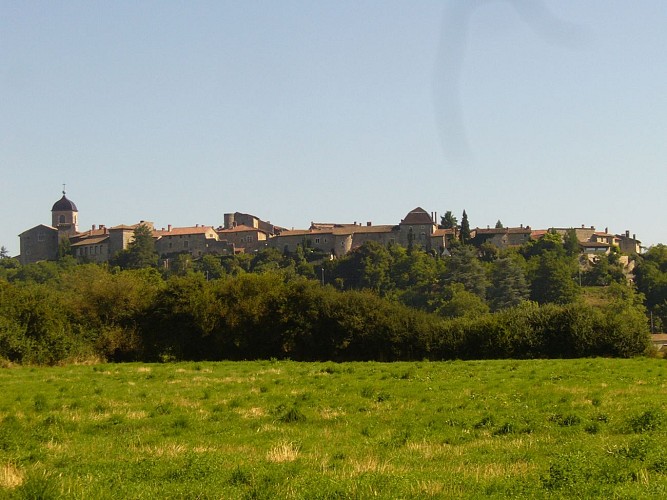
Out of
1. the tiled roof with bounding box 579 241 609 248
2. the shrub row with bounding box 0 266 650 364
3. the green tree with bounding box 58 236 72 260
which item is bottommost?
the shrub row with bounding box 0 266 650 364

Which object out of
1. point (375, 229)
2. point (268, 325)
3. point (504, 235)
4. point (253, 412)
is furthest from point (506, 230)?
point (253, 412)

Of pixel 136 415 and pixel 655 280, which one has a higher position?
pixel 136 415

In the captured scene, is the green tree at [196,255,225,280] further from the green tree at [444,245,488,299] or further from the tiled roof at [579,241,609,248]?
the tiled roof at [579,241,609,248]

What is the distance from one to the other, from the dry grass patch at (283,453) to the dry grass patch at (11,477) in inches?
120

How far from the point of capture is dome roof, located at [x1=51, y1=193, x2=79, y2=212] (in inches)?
7500

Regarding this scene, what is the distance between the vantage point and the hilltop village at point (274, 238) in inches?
6196

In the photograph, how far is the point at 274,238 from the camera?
543 ft

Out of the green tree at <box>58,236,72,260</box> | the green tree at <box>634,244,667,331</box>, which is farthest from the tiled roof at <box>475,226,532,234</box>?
the green tree at <box>58,236,72,260</box>

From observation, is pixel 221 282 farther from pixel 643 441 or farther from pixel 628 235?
pixel 628 235

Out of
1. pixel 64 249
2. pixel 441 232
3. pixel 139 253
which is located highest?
pixel 441 232

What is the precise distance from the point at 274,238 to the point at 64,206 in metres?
55.0

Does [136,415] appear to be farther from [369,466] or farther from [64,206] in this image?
[64,206]

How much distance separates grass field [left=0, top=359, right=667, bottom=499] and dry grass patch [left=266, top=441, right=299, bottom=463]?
3 centimetres

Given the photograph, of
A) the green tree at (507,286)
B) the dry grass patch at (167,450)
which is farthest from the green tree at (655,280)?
the dry grass patch at (167,450)
